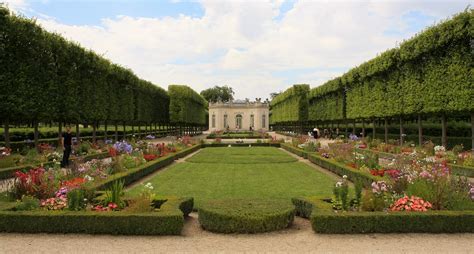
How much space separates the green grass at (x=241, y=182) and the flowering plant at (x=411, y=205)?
223cm

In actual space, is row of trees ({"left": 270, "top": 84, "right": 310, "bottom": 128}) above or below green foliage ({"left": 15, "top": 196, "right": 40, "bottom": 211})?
above

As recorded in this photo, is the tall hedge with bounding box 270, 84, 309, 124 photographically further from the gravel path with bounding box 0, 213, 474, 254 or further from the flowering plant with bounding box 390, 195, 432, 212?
the gravel path with bounding box 0, 213, 474, 254

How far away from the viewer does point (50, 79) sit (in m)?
19.4

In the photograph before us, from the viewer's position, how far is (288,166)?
1641 cm

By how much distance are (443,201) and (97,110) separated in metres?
22.0

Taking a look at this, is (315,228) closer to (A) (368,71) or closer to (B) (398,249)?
(B) (398,249)

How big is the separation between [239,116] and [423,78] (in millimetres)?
65618

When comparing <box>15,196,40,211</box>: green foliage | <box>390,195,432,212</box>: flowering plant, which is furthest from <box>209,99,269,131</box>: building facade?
<box>390,195,432,212</box>: flowering plant

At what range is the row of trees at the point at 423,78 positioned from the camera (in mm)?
17484

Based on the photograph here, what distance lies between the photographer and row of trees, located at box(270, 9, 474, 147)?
17484 mm

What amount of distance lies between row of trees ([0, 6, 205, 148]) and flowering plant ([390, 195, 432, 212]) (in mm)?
15272

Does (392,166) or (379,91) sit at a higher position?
(379,91)

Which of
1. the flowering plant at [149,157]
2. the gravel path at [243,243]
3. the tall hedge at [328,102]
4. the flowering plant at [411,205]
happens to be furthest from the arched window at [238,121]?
the gravel path at [243,243]

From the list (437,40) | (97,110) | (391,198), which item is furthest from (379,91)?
(391,198)
